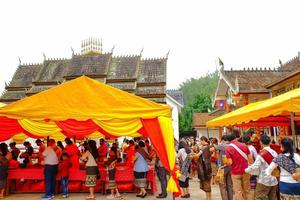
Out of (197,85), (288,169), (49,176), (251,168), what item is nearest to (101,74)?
(49,176)

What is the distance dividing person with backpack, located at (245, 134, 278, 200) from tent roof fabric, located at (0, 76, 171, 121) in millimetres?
3051

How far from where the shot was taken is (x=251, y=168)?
229 inches

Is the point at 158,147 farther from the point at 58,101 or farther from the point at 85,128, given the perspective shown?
the point at 85,128

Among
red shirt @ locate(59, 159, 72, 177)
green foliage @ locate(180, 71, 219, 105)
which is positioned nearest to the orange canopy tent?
red shirt @ locate(59, 159, 72, 177)

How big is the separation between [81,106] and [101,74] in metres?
22.7

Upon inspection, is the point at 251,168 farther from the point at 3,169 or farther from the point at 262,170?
the point at 3,169

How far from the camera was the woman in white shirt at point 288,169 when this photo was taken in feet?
15.5

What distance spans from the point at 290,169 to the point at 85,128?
9.42 meters

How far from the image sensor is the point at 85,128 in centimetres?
1289

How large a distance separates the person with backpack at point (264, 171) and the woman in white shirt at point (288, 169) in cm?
96

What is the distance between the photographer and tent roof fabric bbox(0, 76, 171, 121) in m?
8.13

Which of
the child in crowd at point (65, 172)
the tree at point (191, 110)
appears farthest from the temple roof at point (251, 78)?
the tree at point (191, 110)

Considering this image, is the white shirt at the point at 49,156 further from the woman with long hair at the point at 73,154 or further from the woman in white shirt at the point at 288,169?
the woman in white shirt at the point at 288,169

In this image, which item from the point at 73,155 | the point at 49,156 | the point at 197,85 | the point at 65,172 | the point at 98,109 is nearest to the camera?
the point at 98,109
